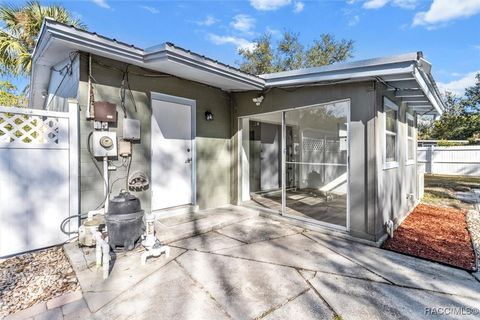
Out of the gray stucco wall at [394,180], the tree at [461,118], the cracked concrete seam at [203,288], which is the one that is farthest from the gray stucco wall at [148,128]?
the tree at [461,118]

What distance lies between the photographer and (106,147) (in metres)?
3.64

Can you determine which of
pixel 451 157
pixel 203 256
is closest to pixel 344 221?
pixel 203 256

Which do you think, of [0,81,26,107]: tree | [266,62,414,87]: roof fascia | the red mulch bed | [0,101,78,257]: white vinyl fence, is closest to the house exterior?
[266,62,414,87]: roof fascia

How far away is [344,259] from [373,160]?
4.94 ft

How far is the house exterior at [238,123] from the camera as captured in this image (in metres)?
3.54

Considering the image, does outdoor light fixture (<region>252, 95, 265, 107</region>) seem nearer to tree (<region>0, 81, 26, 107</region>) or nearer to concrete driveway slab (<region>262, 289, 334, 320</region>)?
concrete driveway slab (<region>262, 289, 334, 320</region>)

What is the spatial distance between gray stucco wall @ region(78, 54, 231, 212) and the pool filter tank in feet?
2.82

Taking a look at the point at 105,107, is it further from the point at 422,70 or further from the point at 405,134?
the point at 405,134

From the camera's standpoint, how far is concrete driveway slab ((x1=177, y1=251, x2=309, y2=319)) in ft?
7.09

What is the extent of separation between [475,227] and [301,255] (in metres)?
3.90

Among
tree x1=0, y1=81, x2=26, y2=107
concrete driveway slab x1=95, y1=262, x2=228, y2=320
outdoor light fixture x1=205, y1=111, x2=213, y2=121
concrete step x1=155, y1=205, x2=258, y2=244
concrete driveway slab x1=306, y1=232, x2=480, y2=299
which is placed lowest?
concrete driveway slab x1=306, y1=232, x2=480, y2=299

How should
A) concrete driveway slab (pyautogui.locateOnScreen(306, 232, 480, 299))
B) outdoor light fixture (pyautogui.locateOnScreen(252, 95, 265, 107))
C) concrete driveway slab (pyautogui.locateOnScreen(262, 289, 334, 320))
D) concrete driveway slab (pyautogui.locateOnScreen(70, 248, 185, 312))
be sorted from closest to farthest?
1. concrete driveway slab (pyautogui.locateOnScreen(262, 289, 334, 320))
2. concrete driveway slab (pyautogui.locateOnScreen(70, 248, 185, 312))
3. concrete driveway slab (pyautogui.locateOnScreen(306, 232, 480, 299))
4. outdoor light fixture (pyautogui.locateOnScreen(252, 95, 265, 107))

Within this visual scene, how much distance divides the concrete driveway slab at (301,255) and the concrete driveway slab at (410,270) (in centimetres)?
17

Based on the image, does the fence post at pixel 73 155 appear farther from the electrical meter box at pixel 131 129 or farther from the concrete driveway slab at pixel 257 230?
the concrete driveway slab at pixel 257 230
